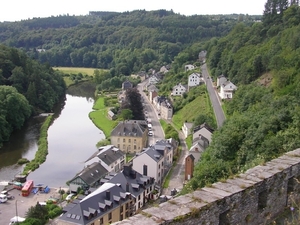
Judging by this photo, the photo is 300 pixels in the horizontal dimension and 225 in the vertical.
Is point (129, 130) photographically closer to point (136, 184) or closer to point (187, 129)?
point (187, 129)

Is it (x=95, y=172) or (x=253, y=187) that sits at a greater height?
(x=253, y=187)

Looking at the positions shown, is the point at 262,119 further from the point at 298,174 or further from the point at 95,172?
the point at 298,174

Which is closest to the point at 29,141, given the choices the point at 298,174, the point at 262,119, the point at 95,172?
the point at 95,172

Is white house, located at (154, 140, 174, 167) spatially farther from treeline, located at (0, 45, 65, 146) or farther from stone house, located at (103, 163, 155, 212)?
treeline, located at (0, 45, 65, 146)

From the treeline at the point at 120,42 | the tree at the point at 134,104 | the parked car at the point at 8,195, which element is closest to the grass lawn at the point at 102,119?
the tree at the point at 134,104

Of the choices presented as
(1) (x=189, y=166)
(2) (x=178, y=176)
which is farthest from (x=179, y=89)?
(1) (x=189, y=166)
